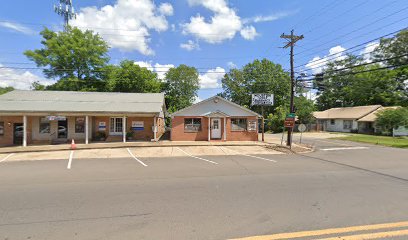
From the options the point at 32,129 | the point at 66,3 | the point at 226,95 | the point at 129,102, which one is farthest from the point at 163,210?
the point at 226,95

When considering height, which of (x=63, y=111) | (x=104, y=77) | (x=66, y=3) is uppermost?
(x=66, y=3)

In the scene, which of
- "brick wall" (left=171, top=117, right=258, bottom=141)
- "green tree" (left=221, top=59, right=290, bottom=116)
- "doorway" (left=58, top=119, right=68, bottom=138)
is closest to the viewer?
"doorway" (left=58, top=119, right=68, bottom=138)

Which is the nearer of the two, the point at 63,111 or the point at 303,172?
the point at 303,172

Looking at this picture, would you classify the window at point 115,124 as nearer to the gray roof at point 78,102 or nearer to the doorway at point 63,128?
the gray roof at point 78,102

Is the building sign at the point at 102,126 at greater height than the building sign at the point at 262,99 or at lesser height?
lesser

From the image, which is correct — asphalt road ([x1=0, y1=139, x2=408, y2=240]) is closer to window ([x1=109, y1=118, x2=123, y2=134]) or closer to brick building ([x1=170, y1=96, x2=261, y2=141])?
window ([x1=109, y1=118, x2=123, y2=134])

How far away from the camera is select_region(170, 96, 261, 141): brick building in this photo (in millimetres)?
23844

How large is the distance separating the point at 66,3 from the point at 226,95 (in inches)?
1443

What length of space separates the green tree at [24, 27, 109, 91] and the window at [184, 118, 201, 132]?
70.3 feet

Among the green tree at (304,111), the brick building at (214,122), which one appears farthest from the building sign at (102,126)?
the green tree at (304,111)

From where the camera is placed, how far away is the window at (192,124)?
78.9ft

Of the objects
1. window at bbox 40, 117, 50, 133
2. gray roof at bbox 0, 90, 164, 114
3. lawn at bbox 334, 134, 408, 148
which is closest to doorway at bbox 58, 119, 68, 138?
window at bbox 40, 117, 50, 133

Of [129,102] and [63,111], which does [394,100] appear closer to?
[129,102]

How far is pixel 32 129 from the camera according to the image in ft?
72.1
